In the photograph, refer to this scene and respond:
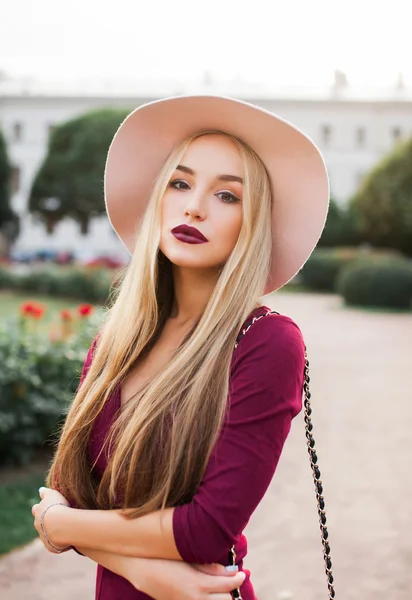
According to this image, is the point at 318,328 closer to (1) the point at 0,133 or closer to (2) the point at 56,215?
(1) the point at 0,133

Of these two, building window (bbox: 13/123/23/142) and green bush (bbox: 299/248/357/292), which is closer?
green bush (bbox: 299/248/357/292)

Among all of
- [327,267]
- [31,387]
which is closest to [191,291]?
[31,387]

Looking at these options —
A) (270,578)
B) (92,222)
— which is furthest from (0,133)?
(270,578)

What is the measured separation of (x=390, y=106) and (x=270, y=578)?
46.7 meters

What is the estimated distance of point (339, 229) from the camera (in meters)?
33.5

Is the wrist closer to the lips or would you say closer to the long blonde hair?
the long blonde hair

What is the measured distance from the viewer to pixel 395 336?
46.6 ft

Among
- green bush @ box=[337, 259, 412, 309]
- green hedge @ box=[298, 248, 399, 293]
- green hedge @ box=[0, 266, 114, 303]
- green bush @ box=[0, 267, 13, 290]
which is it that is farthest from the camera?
green hedge @ box=[298, 248, 399, 293]

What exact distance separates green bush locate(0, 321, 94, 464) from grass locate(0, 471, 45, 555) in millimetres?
302

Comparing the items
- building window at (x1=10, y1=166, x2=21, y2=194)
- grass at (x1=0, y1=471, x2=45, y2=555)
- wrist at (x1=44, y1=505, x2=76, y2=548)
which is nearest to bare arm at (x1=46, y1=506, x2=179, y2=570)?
wrist at (x1=44, y1=505, x2=76, y2=548)

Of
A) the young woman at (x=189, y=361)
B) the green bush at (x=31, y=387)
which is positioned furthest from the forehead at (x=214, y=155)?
the green bush at (x=31, y=387)

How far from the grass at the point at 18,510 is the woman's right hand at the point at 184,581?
2.87 meters

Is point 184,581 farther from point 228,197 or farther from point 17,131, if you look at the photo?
point 17,131

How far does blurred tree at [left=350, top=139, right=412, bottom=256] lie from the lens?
25.8 metres
